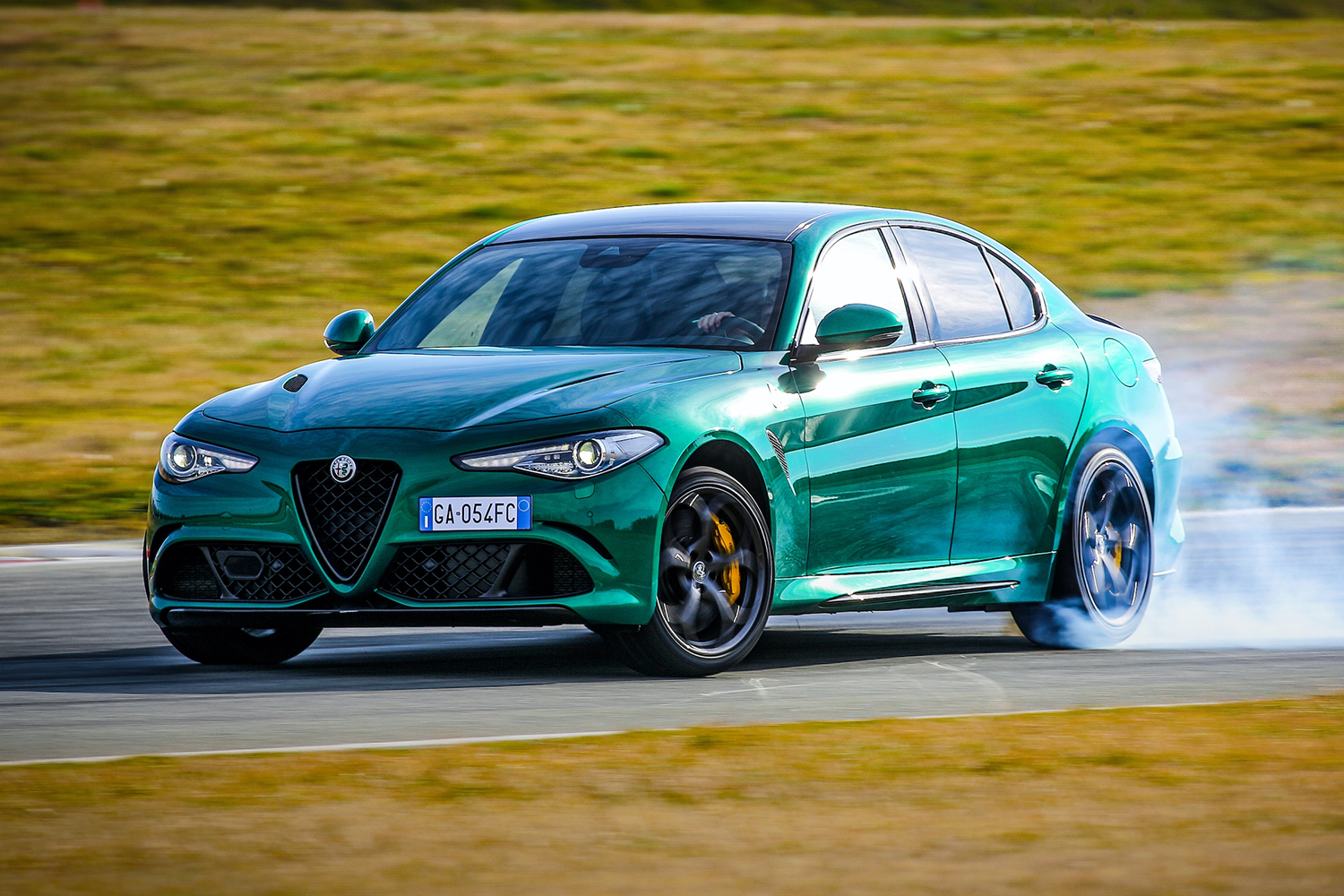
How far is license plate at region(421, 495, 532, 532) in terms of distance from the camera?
7512 mm

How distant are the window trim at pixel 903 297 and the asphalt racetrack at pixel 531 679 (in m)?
1.09

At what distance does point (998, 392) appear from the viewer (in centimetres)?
905

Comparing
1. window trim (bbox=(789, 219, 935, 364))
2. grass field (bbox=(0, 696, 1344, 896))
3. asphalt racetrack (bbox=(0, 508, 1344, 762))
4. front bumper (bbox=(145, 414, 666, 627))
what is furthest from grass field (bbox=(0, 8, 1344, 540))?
grass field (bbox=(0, 696, 1344, 896))

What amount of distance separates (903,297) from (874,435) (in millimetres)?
771

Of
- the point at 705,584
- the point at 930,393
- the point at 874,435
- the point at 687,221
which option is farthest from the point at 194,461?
the point at 930,393

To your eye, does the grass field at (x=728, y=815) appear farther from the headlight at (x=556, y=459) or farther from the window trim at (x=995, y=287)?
the window trim at (x=995, y=287)

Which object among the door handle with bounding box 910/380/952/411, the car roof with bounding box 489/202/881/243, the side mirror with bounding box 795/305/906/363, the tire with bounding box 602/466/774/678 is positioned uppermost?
the car roof with bounding box 489/202/881/243

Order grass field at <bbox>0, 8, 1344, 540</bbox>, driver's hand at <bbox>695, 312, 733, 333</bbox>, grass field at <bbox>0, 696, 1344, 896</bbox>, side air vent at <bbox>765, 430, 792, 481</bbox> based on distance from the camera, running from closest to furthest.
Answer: grass field at <bbox>0, 696, 1344, 896</bbox> < side air vent at <bbox>765, 430, 792, 481</bbox> < driver's hand at <bbox>695, 312, 733, 333</bbox> < grass field at <bbox>0, 8, 1344, 540</bbox>

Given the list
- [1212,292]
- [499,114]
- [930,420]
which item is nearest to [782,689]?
[930,420]

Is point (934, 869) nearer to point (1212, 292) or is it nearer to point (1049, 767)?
point (1049, 767)

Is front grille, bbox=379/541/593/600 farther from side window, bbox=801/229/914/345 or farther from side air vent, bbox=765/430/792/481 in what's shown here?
side window, bbox=801/229/914/345

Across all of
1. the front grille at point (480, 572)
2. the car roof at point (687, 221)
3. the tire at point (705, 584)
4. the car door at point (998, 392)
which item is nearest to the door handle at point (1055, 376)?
the car door at point (998, 392)

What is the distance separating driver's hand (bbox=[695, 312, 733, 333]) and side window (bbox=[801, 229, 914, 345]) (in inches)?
11.3

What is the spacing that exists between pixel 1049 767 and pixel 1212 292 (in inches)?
715
